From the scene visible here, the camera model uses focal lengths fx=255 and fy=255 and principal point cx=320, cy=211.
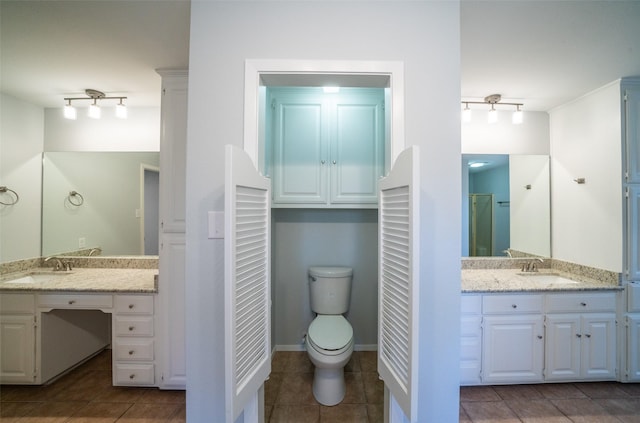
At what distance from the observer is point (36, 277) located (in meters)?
2.15

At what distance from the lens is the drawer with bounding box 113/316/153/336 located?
188 centimetres

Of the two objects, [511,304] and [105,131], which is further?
[105,131]

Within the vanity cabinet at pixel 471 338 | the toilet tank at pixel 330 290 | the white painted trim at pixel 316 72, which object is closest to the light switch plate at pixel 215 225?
the white painted trim at pixel 316 72

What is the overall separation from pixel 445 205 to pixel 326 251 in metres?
1.44

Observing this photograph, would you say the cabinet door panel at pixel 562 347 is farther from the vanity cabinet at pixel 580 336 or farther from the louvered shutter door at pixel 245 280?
the louvered shutter door at pixel 245 280

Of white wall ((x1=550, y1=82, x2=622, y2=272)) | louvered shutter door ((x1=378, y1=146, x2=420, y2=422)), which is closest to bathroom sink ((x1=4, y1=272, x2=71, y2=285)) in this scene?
louvered shutter door ((x1=378, y1=146, x2=420, y2=422))

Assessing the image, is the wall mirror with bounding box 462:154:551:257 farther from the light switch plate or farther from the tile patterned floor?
the light switch plate

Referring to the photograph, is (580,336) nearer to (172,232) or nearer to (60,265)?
(172,232)

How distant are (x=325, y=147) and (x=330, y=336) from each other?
58.5 inches

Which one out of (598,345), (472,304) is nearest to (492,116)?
(472,304)

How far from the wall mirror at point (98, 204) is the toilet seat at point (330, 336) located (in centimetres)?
169

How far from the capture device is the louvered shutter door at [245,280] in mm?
932

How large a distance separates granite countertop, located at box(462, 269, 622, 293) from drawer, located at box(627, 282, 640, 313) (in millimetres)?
88

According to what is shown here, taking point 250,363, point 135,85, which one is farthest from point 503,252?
point 135,85
